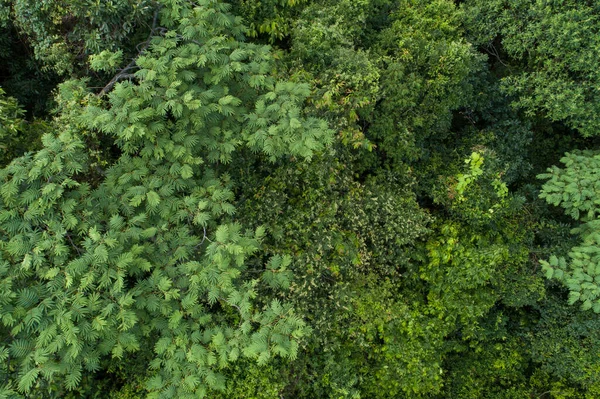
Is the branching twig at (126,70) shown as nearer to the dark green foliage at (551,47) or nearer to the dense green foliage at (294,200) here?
the dense green foliage at (294,200)

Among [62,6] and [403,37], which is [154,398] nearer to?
[62,6]

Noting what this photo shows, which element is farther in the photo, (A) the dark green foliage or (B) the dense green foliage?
(A) the dark green foliage

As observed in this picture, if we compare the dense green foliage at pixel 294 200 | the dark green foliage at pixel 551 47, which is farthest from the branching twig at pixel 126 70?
the dark green foliage at pixel 551 47

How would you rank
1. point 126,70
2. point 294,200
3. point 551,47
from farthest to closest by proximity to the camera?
point 551,47
point 294,200
point 126,70

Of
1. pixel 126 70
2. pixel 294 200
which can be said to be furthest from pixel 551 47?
pixel 126 70

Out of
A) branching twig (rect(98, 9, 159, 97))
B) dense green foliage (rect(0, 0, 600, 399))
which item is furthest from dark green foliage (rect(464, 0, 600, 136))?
branching twig (rect(98, 9, 159, 97))

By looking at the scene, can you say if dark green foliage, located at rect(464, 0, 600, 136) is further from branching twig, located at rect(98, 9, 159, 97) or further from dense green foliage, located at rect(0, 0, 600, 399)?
branching twig, located at rect(98, 9, 159, 97)

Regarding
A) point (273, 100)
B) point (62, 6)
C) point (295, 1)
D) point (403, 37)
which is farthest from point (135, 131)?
point (403, 37)

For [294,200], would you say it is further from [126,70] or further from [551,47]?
[551,47]

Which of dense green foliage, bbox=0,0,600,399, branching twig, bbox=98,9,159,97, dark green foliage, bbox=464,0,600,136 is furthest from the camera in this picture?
dark green foliage, bbox=464,0,600,136
